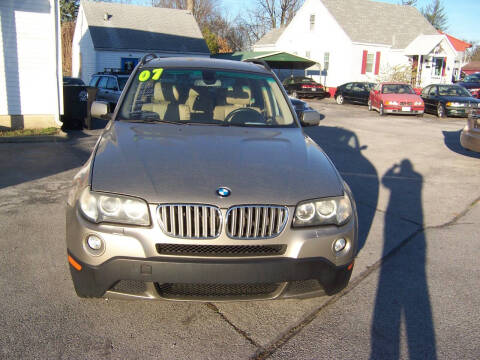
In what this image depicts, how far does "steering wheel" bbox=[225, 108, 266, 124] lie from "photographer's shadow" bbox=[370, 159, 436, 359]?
73.5 inches

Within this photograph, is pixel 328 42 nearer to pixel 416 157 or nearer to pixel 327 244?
pixel 416 157

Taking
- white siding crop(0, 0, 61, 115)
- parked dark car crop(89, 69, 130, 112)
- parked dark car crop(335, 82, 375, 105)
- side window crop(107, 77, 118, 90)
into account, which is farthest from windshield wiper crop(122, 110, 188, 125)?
parked dark car crop(335, 82, 375, 105)

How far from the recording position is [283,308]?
3.41 m

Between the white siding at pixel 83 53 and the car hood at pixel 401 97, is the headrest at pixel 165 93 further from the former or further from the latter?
the white siding at pixel 83 53

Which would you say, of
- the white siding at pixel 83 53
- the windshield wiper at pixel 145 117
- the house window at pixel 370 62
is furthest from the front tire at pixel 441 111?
the white siding at pixel 83 53

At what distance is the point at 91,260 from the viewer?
2.80 meters

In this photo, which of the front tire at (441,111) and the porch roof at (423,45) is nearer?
the front tire at (441,111)

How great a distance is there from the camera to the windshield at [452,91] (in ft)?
68.2

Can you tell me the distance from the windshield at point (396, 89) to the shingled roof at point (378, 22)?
11.5 metres

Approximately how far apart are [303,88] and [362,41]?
6857 millimetres

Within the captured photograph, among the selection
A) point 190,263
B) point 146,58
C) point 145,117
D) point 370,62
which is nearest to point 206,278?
point 190,263

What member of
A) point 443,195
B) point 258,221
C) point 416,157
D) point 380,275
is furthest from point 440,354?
point 416,157

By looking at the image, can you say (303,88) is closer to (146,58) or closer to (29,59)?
(29,59)

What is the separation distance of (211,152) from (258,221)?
82 cm
